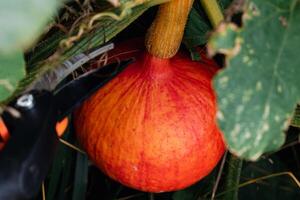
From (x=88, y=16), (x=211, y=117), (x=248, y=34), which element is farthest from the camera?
(x=211, y=117)

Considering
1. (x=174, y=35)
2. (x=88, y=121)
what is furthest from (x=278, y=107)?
(x=88, y=121)

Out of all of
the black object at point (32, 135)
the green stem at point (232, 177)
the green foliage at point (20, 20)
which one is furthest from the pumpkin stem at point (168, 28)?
the green foliage at point (20, 20)

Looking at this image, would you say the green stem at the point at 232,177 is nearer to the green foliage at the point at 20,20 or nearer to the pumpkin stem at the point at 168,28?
the pumpkin stem at the point at 168,28

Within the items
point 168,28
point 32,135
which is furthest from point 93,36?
point 32,135

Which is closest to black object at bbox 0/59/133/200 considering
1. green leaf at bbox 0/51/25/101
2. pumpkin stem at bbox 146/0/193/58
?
green leaf at bbox 0/51/25/101

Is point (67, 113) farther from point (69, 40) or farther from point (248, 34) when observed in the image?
point (248, 34)

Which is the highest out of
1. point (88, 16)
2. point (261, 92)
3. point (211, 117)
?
point (88, 16)

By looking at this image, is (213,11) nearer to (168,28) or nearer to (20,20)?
(168,28)
